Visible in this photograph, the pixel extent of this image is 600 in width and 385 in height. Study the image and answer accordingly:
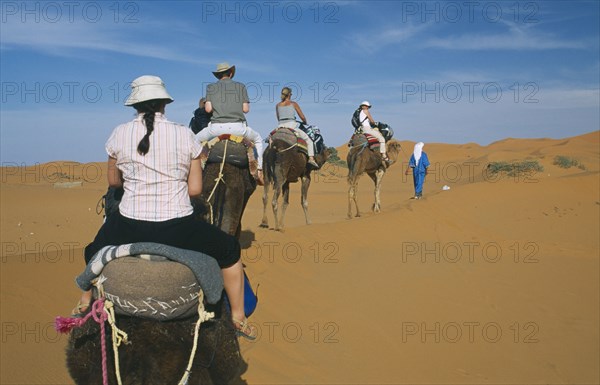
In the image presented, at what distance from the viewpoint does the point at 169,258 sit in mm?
3281

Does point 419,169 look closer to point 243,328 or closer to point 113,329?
point 243,328

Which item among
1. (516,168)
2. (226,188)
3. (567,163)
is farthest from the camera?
(567,163)

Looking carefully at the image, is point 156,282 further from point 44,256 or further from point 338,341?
point 44,256

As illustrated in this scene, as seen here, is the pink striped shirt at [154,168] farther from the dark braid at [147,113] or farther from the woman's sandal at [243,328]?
the woman's sandal at [243,328]

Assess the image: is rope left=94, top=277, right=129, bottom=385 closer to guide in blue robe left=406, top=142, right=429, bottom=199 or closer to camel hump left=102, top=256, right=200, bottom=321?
camel hump left=102, top=256, right=200, bottom=321

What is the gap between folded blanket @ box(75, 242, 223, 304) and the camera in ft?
10.7

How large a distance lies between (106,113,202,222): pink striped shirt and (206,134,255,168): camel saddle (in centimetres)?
411

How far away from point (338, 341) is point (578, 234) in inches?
321

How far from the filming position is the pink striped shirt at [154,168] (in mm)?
3430

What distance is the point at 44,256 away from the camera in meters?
8.16

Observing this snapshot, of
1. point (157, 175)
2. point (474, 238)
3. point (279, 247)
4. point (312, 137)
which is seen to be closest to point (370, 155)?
point (312, 137)

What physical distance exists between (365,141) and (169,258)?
531 inches

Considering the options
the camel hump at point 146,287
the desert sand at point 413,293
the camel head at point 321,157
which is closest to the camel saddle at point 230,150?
the desert sand at point 413,293

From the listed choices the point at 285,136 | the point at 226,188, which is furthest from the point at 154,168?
the point at 285,136
